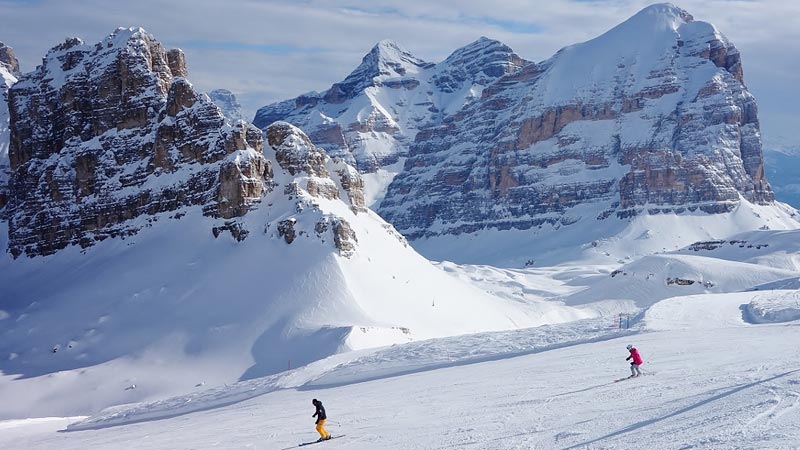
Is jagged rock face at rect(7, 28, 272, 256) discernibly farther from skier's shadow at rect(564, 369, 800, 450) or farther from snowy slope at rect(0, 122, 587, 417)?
skier's shadow at rect(564, 369, 800, 450)

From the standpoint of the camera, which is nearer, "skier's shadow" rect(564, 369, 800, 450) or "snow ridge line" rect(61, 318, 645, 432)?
"skier's shadow" rect(564, 369, 800, 450)

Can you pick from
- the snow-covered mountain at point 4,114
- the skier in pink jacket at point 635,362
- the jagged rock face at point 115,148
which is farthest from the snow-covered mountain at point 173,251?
the skier in pink jacket at point 635,362

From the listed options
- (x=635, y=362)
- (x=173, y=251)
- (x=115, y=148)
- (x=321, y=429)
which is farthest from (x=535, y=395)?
(x=115, y=148)

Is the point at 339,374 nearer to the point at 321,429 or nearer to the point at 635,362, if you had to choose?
the point at 321,429

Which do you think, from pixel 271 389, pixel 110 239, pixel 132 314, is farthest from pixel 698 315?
pixel 110 239

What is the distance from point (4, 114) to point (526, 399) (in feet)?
516

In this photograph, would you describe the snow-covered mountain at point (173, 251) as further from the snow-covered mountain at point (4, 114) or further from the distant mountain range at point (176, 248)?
the snow-covered mountain at point (4, 114)

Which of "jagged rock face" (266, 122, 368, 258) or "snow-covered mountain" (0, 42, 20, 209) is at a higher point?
"snow-covered mountain" (0, 42, 20, 209)

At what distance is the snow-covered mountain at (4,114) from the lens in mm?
135875

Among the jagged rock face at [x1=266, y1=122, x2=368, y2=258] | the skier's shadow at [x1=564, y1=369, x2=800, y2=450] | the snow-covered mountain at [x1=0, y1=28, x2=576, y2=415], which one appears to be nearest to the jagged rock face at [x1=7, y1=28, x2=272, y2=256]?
the snow-covered mountain at [x1=0, y1=28, x2=576, y2=415]

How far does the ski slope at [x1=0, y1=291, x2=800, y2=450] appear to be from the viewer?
22.6 metres

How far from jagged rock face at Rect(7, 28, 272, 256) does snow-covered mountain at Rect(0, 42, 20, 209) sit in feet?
36.1

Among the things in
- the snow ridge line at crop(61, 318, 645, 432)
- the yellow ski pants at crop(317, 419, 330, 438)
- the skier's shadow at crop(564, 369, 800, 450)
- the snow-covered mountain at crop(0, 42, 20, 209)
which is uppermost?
the snow-covered mountain at crop(0, 42, 20, 209)

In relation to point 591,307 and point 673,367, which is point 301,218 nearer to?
point 591,307
